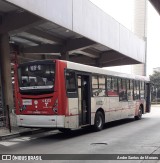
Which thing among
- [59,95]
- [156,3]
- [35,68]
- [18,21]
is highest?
[18,21]

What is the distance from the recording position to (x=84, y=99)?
51.0 ft

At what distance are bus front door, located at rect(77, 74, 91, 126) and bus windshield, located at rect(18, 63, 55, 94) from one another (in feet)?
5.46

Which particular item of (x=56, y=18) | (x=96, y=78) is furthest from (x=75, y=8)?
(x=96, y=78)

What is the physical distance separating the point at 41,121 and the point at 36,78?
5.68ft

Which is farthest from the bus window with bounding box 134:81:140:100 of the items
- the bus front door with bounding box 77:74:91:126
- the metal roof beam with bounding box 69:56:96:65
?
the metal roof beam with bounding box 69:56:96:65

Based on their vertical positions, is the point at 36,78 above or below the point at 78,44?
below

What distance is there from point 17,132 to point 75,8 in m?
9.21

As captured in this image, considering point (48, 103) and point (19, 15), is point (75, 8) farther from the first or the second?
point (48, 103)

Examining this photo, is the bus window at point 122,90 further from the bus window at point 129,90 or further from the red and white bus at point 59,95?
the red and white bus at point 59,95

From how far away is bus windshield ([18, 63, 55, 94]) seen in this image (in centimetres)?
1376

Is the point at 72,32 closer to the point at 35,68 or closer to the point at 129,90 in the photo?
the point at 129,90

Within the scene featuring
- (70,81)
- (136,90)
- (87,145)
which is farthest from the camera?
(136,90)

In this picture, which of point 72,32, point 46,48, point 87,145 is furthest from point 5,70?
point 87,145

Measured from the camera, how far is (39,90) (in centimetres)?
1387
